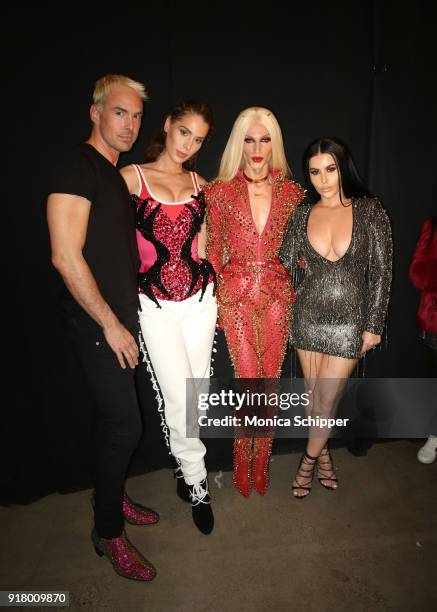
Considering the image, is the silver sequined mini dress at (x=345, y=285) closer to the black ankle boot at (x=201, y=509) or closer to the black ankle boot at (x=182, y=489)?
the black ankle boot at (x=201, y=509)

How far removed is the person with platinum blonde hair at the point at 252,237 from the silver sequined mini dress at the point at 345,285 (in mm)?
81

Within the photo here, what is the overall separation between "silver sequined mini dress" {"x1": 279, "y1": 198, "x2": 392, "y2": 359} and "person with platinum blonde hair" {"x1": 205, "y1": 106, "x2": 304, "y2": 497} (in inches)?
3.2

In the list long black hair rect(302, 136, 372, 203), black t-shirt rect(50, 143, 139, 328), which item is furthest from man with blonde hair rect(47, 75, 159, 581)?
long black hair rect(302, 136, 372, 203)

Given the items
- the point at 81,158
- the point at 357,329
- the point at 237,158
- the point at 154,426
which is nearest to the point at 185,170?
the point at 237,158

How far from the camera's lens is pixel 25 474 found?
2.51 m

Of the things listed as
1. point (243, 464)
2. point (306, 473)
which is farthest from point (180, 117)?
point (306, 473)

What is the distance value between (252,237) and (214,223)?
219mm

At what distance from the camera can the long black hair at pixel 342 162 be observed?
6.68ft

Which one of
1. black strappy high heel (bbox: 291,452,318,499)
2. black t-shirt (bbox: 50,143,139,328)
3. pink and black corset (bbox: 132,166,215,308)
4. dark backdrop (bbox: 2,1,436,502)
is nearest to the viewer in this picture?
black t-shirt (bbox: 50,143,139,328)

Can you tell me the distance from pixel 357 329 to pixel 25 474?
7.25 feet

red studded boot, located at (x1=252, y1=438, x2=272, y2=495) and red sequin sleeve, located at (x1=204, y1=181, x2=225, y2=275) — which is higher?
red sequin sleeve, located at (x1=204, y1=181, x2=225, y2=275)

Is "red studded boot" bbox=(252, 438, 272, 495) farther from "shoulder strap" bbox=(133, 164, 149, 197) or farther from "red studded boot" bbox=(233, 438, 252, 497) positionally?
"shoulder strap" bbox=(133, 164, 149, 197)

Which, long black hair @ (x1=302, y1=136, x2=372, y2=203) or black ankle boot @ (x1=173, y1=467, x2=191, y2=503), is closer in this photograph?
long black hair @ (x1=302, y1=136, x2=372, y2=203)

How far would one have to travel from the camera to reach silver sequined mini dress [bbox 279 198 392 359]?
6.82 ft
